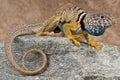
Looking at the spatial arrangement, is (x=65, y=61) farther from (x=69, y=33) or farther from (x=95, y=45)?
(x=95, y=45)

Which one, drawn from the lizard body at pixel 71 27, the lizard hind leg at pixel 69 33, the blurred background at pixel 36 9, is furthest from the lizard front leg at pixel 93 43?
the blurred background at pixel 36 9

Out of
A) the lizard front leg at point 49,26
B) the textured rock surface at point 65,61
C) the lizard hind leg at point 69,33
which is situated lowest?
the textured rock surface at point 65,61

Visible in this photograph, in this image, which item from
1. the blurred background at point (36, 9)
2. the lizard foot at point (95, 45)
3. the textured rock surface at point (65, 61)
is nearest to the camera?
the textured rock surface at point (65, 61)

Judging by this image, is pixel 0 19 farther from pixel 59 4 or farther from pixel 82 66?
pixel 82 66

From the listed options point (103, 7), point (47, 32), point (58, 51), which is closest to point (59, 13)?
Answer: point (47, 32)

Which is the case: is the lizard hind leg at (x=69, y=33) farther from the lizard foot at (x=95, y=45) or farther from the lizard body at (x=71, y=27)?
the lizard foot at (x=95, y=45)

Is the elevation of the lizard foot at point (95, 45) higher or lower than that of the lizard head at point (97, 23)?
lower

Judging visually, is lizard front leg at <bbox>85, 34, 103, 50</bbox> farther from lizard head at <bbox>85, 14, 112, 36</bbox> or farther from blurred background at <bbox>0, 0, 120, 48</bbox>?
blurred background at <bbox>0, 0, 120, 48</bbox>

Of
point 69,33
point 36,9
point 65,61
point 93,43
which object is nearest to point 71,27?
point 69,33
